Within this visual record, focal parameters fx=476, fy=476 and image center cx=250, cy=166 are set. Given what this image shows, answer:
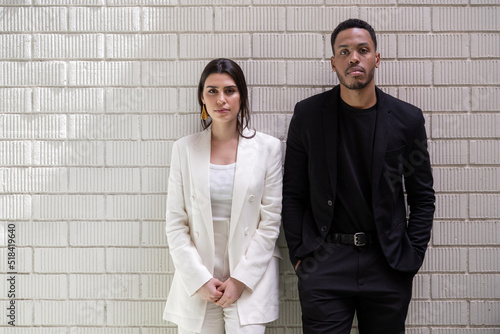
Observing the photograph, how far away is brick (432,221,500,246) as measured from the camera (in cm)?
283

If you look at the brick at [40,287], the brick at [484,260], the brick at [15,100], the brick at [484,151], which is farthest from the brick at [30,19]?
the brick at [484,260]

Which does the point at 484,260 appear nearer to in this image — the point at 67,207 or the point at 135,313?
the point at 135,313

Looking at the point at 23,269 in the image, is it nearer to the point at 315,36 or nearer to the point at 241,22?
the point at 241,22

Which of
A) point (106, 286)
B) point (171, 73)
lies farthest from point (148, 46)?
point (106, 286)

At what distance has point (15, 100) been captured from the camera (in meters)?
2.87

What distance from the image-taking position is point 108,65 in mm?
2838

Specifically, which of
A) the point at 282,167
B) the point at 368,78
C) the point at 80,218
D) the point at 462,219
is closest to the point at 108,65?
the point at 80,218

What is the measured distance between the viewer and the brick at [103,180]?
2.85 meters

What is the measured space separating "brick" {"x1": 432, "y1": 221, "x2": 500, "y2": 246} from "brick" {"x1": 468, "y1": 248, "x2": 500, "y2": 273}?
1.7 inches

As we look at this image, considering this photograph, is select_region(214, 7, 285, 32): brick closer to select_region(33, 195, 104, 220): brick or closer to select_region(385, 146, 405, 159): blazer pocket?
select_region(385, 146, 405, 159): blazer pocket

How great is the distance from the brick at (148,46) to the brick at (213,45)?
7 centimetres

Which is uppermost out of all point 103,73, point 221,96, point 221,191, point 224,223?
point 103,73

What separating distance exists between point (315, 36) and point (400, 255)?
4.36 ft

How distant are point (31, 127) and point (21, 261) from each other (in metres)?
0.81
